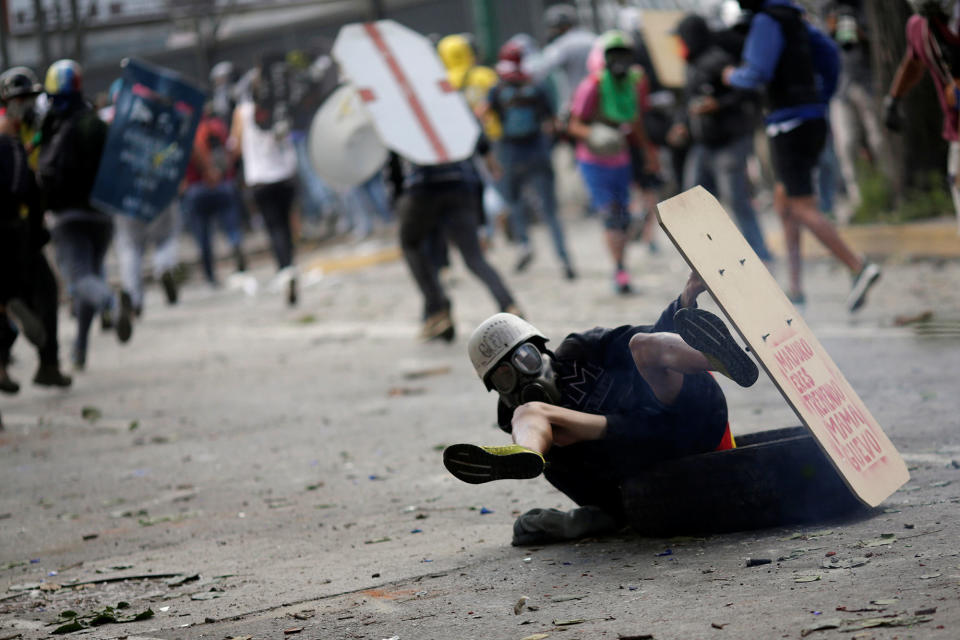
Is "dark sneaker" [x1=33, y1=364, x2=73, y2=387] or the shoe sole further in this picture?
"dark sneaker" [x1=33, y1=364, x2=73, y2=387]

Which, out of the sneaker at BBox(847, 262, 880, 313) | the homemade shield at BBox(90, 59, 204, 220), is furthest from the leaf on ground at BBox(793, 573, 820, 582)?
the homemade shield at BBox(90, 59, 204, 220)

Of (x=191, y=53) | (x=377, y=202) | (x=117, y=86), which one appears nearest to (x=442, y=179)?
(x=117, y=86)

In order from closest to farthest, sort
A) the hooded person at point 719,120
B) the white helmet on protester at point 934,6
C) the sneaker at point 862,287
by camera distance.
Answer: the white helmet on protester at point 934,6
the sneaker at point 862,287
the hooded person at point 719,120

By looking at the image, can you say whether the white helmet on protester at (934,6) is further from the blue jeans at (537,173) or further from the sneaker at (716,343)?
the blue jeans at (537,173)

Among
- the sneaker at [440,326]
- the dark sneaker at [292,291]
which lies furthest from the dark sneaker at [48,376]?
the dark sneaker at [292,291]

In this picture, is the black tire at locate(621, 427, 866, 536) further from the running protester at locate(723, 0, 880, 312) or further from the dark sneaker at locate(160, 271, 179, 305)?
the dark sneaker at locate(160, 271, 179, 305)

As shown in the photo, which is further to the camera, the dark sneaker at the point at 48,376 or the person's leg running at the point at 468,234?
the person's leg running at the point at 468,234

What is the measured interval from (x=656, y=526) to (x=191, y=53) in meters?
22.1

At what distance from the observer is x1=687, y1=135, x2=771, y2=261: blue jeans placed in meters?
9.94

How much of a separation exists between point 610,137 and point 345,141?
2.03 metres

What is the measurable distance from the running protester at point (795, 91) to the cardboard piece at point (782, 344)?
401cm

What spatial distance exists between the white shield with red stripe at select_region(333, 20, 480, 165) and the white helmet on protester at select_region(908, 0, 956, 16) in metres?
3.47

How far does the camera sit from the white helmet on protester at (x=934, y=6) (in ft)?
21.1

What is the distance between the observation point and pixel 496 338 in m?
4.20
